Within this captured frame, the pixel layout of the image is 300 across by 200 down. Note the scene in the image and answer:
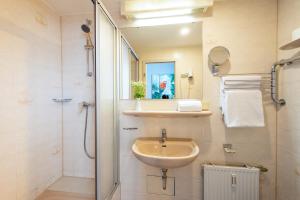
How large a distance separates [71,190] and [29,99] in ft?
3.45

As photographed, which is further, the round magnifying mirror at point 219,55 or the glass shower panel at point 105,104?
the round magnifying mirror at point 219,55

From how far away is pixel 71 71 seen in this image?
75.5 inches

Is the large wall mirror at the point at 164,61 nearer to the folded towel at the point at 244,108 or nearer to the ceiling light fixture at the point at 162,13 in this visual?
the ceiling light fixture at the point at 162,13

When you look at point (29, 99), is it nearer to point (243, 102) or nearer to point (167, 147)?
point (167, 147)

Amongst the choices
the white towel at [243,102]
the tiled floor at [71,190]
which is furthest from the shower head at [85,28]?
the tiled floor at [71,190]

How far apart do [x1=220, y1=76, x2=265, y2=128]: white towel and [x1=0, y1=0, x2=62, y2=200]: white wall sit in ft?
6.10

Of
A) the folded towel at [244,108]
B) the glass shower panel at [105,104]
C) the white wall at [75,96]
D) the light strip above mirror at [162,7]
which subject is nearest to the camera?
the glass shower panel at [105,104]

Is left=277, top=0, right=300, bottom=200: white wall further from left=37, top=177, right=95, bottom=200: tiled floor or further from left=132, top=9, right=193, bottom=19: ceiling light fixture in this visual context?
left=37, top=177, right=95, bottom=200: tiled floor

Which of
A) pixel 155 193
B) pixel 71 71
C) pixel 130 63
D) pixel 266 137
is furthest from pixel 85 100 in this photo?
pixel 266 137

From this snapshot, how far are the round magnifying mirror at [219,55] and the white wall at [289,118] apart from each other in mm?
468

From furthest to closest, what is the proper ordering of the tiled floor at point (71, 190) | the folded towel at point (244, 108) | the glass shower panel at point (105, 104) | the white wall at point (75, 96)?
the white wall at point (75, 96) → the tiled floor at point (71, 190) → the folded towel at point (244, 108) → the glass shower panel at point (105, 104)

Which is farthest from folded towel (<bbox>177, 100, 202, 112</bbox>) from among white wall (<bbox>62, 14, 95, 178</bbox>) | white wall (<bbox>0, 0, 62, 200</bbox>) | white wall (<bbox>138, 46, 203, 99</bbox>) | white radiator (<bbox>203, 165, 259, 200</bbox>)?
white wall (<bbox>0, 0, 62, 200</bbox>)

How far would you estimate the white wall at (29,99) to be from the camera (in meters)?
1.31

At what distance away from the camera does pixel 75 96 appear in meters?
1.92
